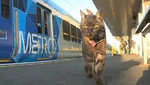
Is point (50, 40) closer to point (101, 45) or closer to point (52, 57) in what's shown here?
point (52, 57)

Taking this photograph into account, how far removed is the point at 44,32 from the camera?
17.8 metres

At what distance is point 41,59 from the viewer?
17.5m

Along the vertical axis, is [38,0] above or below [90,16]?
above

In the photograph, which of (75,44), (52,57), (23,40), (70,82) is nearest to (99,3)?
(75,44)

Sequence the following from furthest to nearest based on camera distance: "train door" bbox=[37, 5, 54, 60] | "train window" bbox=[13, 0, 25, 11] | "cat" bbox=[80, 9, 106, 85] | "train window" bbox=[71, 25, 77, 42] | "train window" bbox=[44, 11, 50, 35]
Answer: "train window" bbox=[71, 25, 77, 42], "train window" bbox=[44, 11, 50, 35], "train door" bbox=[37, 5, 54, 60], "train window" bbox=[13, 0, 25, 11], "cat" bbox=[80, 9, 106, 85]

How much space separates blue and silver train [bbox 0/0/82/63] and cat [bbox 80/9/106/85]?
511cm

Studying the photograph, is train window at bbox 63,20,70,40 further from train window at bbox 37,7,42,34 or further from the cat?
the cat

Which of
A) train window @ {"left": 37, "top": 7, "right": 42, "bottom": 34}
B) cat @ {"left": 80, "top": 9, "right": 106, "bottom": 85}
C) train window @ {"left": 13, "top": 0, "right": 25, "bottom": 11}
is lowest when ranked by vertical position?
cat @ {"left": 80, "top": 9, "right": 106, "bottom": 85}

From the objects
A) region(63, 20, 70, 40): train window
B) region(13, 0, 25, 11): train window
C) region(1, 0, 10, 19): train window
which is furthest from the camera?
region(63, 20, 70, 40): train window

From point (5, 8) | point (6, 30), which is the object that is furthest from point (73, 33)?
point (6, 30)

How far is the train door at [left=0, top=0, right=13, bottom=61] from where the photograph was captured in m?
12.5

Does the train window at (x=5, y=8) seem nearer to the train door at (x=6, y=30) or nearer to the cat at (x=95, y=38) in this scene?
the train door at (x=6, y=30)

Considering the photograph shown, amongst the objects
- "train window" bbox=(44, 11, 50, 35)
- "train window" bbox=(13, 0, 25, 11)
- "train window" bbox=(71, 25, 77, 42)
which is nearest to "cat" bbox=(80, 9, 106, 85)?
"train window" bbox=(13, 0, 25, 11)

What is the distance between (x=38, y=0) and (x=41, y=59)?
Result: 9.62 feet
